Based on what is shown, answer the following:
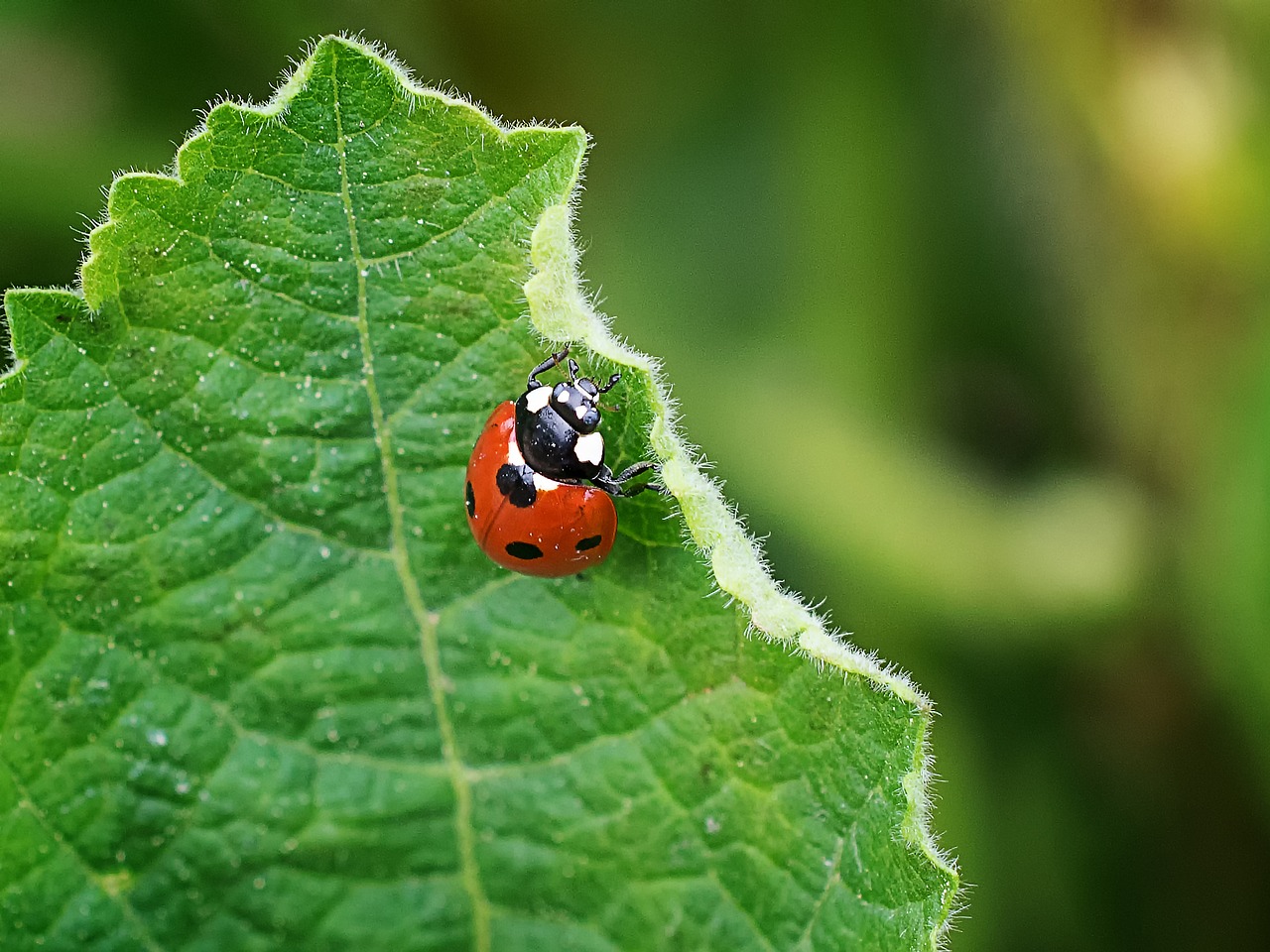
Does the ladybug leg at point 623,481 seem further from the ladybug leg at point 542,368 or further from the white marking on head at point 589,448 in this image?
the ladybug leg at point 542,368

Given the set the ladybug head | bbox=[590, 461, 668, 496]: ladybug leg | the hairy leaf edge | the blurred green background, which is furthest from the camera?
the blurred green background

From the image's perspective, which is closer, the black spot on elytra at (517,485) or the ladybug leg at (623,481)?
the ladybug leg at (623,481)

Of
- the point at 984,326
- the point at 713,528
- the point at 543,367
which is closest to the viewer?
the point at 713,528

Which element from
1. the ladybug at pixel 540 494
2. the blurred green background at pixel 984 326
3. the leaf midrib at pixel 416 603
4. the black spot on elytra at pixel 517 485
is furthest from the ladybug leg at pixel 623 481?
the blurred green background at pixel 984 326

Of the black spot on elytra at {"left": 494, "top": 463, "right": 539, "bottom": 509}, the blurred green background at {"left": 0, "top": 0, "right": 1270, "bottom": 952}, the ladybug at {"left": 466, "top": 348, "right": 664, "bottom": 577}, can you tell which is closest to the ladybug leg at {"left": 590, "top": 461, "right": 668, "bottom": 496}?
the ladybug at {"left": 466, "top": 348, "right": 664, "bottom": 577}

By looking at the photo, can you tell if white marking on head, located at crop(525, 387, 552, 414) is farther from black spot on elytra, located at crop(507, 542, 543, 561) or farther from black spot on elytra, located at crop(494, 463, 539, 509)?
black spot on elytra, located at crop(507, 542, 543, 561)

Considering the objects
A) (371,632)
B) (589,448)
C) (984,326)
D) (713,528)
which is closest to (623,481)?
(589,448)

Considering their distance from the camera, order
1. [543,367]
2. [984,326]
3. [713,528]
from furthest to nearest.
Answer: [984,326] → [543,367] → [713,528]

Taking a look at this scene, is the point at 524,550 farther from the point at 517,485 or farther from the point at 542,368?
the point at 542,368
